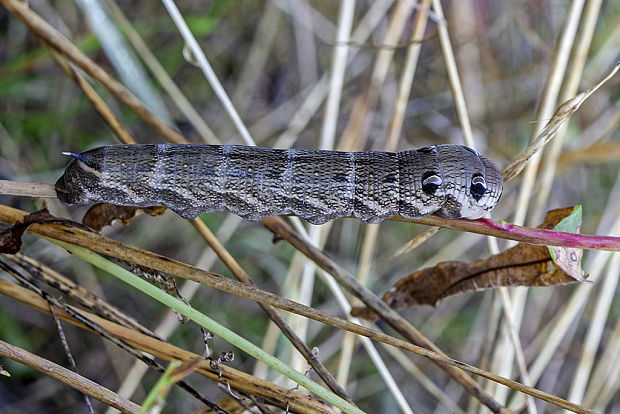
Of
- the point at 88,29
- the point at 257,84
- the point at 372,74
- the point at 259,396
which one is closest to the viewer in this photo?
the point at 259,396

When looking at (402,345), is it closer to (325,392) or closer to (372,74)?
(325,392)

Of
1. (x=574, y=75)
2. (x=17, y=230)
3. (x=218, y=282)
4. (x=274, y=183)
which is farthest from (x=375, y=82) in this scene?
(x=17, y=230)

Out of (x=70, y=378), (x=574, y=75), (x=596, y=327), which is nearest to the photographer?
(x=70, y=378)

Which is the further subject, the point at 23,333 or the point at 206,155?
the point at 23,333

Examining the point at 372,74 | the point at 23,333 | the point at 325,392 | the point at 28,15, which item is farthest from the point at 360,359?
the point at 28,15

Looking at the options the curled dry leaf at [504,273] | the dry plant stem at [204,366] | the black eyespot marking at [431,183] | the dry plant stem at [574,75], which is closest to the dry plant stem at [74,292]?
the dry plant stem at [204,366]

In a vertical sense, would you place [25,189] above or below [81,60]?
below

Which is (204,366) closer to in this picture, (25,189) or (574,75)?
(25,189)
